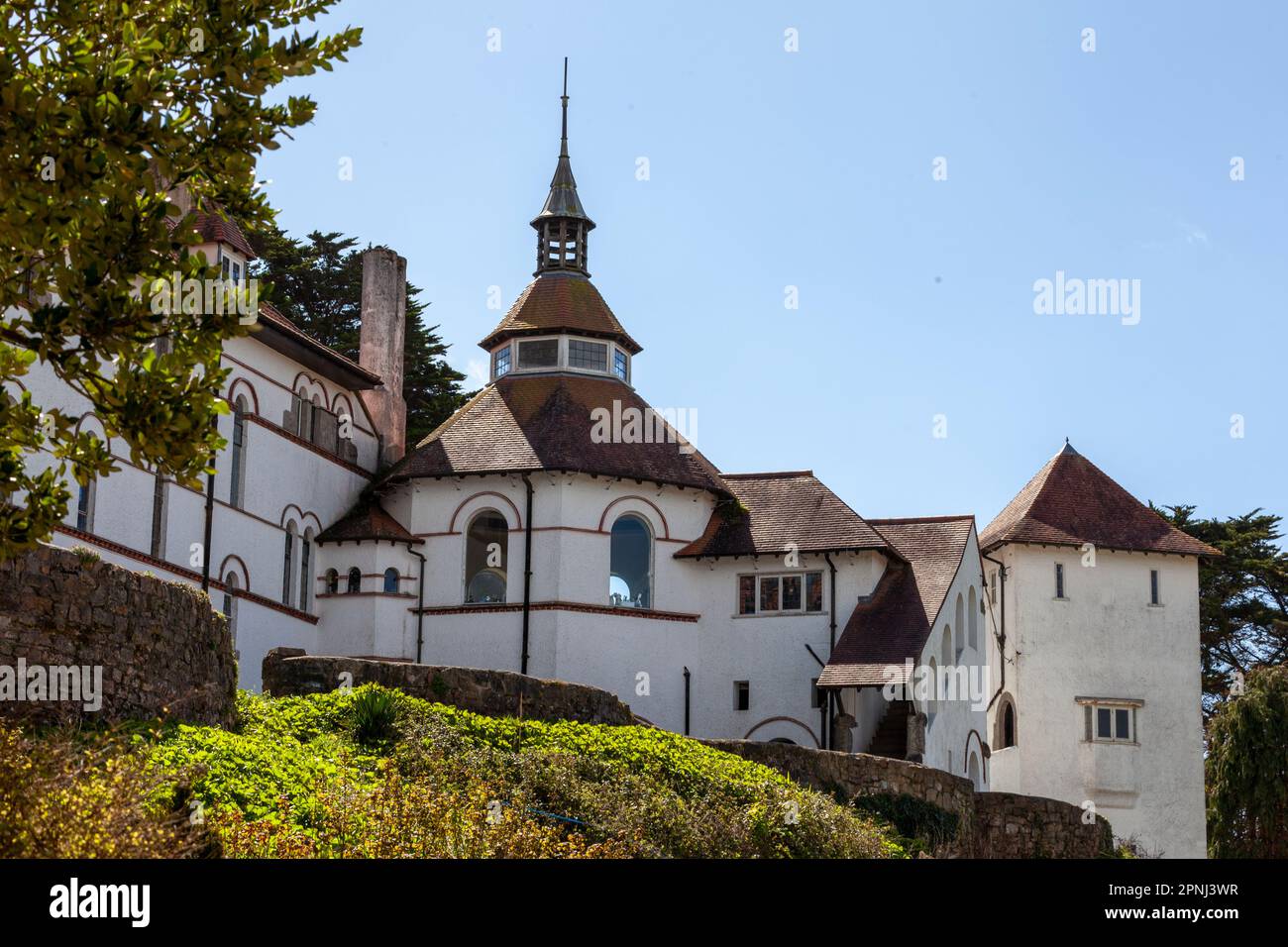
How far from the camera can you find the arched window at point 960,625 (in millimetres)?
47469

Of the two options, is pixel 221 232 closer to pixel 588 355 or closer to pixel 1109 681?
pixel 588 355

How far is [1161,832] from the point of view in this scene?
54.3 metres

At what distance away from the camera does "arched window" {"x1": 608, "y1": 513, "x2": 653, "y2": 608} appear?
4794 cm

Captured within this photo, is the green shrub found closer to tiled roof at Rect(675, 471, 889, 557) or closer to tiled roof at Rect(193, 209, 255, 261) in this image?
tiled roof at Rect(675, 471, 889, 557)

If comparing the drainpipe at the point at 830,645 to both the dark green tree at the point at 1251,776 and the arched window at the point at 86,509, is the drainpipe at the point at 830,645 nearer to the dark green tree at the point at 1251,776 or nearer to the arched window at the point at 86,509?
the dark green tree at the point at 1251,776

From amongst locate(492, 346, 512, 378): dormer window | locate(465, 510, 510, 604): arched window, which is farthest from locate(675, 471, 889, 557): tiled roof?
locate(492, 346, 512, 378): dormer window

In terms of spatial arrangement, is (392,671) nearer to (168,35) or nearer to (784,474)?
(168,35)

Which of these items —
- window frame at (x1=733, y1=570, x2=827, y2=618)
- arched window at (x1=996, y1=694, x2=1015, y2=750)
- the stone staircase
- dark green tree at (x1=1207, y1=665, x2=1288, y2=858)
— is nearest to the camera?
the stone staircase

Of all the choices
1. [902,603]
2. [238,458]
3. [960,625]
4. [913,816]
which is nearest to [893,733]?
[902,603]

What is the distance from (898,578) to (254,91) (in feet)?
114

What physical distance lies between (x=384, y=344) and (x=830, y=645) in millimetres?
14663

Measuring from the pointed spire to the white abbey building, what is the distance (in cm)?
52

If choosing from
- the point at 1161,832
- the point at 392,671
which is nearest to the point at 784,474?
the point at 1161,832

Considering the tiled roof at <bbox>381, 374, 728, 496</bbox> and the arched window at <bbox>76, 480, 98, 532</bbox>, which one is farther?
the tiled roof at <bbox>381, 374, 728, 496</bbox>
